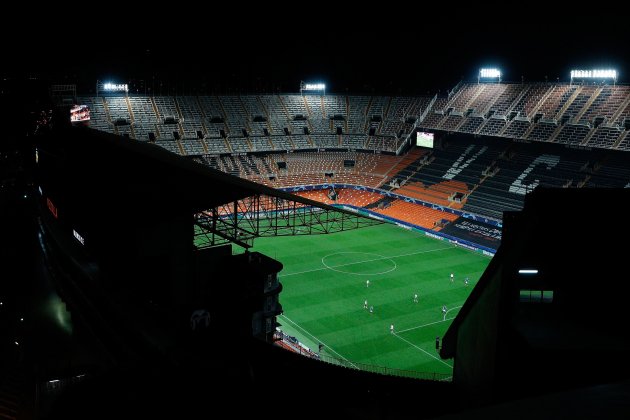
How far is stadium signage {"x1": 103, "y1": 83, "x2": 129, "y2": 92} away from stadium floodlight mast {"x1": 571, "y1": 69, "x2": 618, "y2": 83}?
52954mm

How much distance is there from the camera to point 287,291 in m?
39.1

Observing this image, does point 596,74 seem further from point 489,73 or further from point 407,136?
point 407,136

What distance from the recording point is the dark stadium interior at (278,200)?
1270cm

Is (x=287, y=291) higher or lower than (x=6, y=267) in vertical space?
lower

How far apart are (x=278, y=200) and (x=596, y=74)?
1560 inches

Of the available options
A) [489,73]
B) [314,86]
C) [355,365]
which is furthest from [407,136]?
[355,365]

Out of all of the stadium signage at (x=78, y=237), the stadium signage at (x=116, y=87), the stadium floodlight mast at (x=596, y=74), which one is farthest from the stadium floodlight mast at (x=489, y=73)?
the stadium signage at (x=78, y=237)

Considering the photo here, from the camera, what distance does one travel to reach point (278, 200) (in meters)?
41.2

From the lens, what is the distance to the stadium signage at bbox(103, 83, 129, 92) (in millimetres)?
69062

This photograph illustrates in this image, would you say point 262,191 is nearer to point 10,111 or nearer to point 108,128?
point 10,111

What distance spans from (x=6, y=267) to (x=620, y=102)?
5672 centimetres

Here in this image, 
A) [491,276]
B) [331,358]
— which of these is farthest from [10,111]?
[491,276]

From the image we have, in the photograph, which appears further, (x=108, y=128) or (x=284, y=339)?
(x=108, y=128)

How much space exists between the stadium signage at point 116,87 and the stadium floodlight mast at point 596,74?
2085 inches
